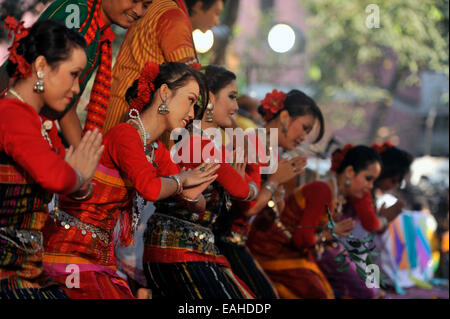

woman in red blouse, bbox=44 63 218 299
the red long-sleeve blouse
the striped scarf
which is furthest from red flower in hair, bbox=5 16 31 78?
the striped scarf

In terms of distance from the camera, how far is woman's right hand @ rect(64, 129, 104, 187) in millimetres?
2816

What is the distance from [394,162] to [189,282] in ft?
12.5

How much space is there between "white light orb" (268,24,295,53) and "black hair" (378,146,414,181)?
3126 millimetres

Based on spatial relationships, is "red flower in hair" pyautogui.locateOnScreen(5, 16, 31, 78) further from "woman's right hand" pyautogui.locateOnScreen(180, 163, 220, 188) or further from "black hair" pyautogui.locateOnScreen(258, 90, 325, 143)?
"black hair" pyautogui.locateOnScreen(258, 90, 325, 143)

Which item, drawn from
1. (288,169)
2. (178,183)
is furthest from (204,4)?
(178,183)

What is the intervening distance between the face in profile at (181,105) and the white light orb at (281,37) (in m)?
6.28

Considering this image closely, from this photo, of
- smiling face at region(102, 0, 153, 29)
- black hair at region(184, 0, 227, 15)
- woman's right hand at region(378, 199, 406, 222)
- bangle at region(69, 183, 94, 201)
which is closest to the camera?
bangle at region(69, 183, 94, 201)

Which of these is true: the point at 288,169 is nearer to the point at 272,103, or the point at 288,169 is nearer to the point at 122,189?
the point at 272,103

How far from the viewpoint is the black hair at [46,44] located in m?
2.78

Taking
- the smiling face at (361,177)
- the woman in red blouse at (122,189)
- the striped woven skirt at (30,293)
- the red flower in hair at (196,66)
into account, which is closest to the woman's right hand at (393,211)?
the smiling face at (361,177)

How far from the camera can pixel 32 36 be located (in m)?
2.78

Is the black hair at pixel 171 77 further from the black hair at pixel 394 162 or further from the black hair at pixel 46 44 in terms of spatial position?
the black hair at pixel 394 162
